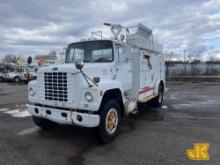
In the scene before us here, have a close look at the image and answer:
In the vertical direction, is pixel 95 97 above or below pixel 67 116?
above

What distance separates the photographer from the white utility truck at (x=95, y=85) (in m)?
5.18

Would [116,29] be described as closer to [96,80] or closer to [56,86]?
[96,80]

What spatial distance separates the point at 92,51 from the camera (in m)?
6.56

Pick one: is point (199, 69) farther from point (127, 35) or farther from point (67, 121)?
point (67, 121)

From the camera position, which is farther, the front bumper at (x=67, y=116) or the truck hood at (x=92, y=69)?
the truck hood at (x=92, y=69)

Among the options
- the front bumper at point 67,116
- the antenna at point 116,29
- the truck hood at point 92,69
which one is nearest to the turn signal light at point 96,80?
the truck hood at point 92,69

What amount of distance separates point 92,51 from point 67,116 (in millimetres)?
2082

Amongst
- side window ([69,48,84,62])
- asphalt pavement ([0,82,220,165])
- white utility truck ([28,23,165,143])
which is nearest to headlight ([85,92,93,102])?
white utility truck ([28,23,165,143])

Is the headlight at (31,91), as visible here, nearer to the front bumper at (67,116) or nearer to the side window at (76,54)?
the front bumper at (67,116)

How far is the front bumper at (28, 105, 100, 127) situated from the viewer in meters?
5.04

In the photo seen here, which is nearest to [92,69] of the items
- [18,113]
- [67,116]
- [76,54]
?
[67,116]

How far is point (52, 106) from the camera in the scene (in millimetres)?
5672

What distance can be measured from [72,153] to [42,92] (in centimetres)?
169

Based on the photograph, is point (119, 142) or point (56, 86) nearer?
point (56, 86)
